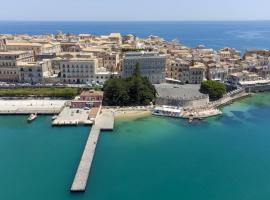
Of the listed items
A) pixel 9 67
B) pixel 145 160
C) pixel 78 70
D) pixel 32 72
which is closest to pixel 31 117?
pixel 32 72

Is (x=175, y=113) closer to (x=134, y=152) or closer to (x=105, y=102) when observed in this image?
(x=105, y=102)

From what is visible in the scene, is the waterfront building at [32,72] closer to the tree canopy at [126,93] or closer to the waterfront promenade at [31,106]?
the waterfront promenade at [31,106]

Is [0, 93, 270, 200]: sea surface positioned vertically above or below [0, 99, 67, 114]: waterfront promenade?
below

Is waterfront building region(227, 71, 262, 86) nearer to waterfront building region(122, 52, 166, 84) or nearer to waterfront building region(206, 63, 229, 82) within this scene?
waterfront building region(206, 63, 229, 82)

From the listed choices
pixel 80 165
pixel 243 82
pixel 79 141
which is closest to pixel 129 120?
pixel 79 141

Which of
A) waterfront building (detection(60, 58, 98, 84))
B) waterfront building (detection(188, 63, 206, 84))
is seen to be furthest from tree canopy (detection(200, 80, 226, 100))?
waterfront building (detection(60, 58, 98, 84))

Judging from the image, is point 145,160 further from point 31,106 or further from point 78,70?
point 78,70
